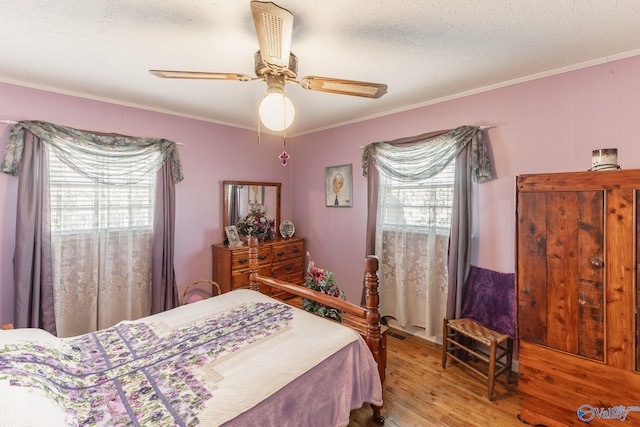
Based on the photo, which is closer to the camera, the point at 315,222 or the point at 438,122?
the point at 438,122

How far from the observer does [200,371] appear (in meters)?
1.31

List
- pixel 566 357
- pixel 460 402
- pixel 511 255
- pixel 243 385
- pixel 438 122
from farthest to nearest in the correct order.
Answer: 1. pixel 438 122
2. pixel 511 255
3. pixel 460 402
4. pixel 566 357
5. pixel 243 385

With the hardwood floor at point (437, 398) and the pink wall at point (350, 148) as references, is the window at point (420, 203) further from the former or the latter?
the hardwood floor at point (437, 398)

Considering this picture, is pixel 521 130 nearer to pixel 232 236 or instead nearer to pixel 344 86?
pixel 344 86

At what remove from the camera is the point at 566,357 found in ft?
5.59

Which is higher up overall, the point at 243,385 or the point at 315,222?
the point at 315,222

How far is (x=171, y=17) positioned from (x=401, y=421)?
9.35 feet

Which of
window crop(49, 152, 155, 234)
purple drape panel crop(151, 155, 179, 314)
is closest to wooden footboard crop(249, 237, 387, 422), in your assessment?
purple drape panel crop(151, 155, 179, 314)

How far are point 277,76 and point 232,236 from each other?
2.43 meters

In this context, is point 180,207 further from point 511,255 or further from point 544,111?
point 544,111

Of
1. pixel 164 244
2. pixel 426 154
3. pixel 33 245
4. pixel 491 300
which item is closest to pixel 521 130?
pixel 426 154

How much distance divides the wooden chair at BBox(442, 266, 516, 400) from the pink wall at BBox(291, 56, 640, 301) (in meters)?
0.16

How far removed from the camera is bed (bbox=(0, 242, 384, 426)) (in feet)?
3.44

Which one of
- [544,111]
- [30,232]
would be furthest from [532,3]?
[30,232]
